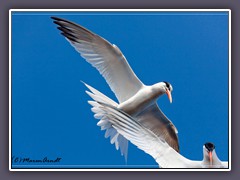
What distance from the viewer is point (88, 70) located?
5.63 m

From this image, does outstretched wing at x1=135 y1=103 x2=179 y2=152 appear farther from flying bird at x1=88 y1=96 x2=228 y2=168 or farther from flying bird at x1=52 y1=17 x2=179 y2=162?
flying bird at x1=88 y1=96 x2=228 y2=168

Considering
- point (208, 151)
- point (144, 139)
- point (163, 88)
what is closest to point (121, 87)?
point (163, 88)

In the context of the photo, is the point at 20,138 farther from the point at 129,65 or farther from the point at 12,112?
the point at 129,65

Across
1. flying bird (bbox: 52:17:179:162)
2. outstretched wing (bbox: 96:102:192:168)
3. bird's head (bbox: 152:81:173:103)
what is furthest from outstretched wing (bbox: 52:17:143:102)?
outstretched wing (bbox: 96:102:192:168)

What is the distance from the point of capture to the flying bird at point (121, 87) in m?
5.56

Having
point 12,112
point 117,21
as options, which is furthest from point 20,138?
point 117,21

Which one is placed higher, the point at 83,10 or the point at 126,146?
the point at 83,10

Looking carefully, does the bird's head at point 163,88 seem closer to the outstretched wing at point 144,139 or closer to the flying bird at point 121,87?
the flying bird at point 121,87

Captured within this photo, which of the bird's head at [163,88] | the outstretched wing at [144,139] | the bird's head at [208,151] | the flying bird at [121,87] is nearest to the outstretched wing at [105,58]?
the flying bird at [121,87]

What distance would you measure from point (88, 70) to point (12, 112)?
549mm

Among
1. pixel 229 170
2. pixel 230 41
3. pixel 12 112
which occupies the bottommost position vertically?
pixel 229 170

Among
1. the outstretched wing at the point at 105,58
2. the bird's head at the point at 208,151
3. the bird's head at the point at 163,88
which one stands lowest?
the bird's head at the point at 208,151

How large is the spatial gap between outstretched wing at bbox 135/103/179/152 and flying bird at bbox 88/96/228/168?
22cm

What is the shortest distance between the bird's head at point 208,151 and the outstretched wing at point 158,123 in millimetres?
254
